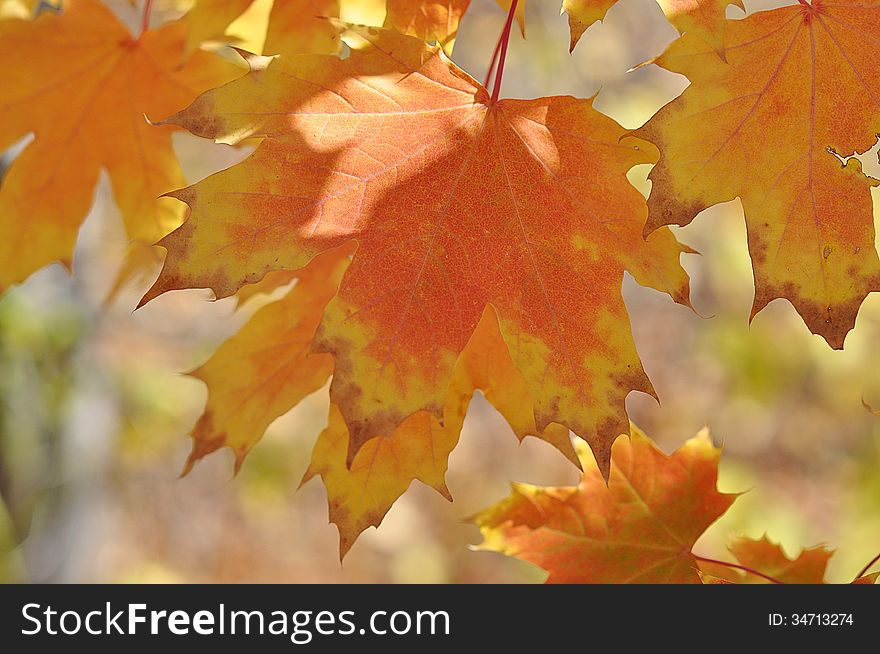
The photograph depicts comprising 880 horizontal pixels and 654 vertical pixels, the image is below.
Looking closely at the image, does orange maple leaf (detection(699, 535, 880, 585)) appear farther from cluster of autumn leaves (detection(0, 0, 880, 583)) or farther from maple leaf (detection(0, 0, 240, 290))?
maple leaf (detection(0, 0, 240, 290))

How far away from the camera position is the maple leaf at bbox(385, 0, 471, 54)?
2.21 ft

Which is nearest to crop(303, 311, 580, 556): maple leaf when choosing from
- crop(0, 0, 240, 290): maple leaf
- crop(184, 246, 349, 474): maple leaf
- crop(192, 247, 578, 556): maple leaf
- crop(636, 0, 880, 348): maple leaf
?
crop(192, 247, 578, 556): maple leaf

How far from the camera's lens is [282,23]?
75 cm

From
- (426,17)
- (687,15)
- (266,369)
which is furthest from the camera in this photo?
(266,369)

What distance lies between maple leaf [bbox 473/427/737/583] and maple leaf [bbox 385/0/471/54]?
0.43 metres

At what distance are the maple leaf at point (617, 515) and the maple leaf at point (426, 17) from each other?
1.41ft

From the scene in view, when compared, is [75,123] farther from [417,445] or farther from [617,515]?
[617,515]

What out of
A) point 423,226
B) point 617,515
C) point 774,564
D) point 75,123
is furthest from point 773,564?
point 75,123

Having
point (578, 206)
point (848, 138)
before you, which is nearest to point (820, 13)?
point (848, 138)

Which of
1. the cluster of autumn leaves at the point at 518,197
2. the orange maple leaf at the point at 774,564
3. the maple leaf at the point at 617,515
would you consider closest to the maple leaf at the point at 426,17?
the cluster of autumn leaves at the point at 518,197

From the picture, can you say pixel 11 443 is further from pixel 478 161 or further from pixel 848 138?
pixel 848 138

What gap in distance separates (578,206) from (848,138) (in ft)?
0.66

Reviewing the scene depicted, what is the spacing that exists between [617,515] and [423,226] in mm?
405

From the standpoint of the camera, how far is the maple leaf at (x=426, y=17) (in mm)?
674
